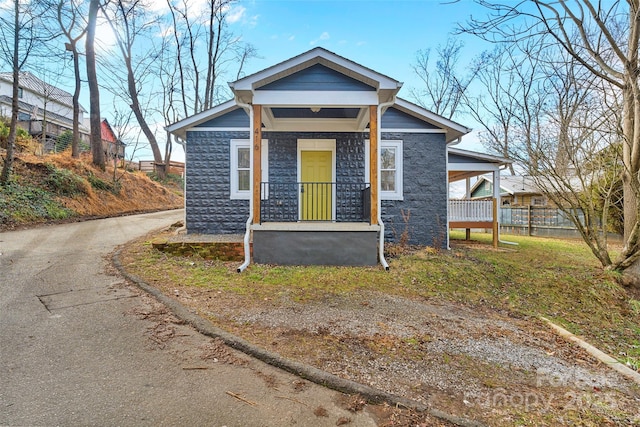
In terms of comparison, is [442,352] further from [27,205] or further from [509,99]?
[27,205]

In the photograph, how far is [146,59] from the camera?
20.0 metres

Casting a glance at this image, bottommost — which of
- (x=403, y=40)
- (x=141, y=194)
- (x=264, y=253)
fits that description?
(x=264, y=253)

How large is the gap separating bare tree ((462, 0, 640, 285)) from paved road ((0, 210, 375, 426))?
6073mm

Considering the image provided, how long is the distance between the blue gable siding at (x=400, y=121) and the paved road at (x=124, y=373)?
6.90m

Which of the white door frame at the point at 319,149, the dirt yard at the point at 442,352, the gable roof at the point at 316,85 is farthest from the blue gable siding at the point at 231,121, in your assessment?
the dirt yard at the point at 442,352

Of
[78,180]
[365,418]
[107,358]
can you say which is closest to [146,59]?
[78,180]

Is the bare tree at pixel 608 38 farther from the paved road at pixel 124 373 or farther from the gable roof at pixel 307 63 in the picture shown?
the paved road at pixel 124 373

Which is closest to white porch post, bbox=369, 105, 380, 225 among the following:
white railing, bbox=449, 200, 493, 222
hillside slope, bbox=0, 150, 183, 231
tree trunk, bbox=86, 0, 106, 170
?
white railing, bbox=449, 200, 493, 222

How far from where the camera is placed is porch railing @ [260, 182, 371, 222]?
850 centimetres

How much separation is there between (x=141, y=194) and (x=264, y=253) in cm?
1317

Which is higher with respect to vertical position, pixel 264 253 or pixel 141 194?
pixel 141 194

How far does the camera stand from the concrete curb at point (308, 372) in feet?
7.27

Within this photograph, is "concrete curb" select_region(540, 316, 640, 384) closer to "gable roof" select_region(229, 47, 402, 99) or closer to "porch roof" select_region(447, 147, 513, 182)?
"gable roof" select_region(229, 47, 402, 99)

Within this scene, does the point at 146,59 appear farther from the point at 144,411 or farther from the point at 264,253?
the point at 144,411
